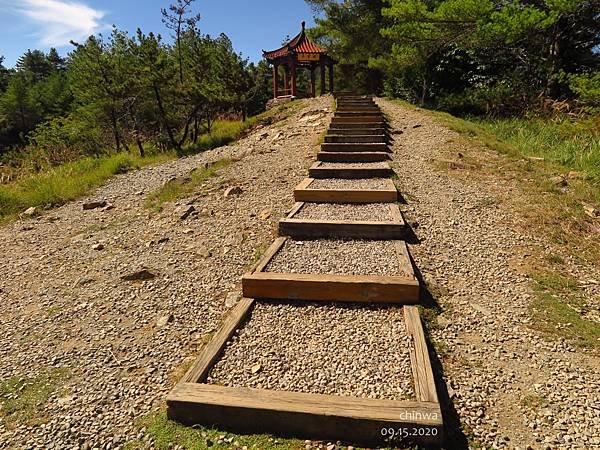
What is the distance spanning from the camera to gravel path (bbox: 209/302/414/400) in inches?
83.8

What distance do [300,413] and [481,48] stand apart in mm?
13037

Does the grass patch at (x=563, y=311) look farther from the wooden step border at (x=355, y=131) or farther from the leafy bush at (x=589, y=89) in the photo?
the leafy bush at (x=589, y=89)

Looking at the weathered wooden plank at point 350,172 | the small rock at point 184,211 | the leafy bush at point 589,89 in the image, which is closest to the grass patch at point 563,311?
the weathered wooden plank at point 350,172

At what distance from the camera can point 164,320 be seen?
2.91m

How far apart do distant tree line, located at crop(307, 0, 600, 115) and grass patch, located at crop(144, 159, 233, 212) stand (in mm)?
7065

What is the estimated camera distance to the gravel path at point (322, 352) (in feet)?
6.98

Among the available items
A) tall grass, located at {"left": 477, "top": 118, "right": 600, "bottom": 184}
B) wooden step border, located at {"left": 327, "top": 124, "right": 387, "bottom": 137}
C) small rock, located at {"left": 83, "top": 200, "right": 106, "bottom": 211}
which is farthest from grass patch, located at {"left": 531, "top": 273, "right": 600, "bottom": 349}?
small rock, located at {"left": 83, "top": 200, "right": 106, "bottom": 211}

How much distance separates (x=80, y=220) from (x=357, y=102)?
28.5 ft

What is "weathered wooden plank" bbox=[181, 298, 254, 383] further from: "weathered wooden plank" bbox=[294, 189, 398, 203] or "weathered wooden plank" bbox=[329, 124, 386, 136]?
"weathered wooden plank" bbox=[329, 124, 386, 136]

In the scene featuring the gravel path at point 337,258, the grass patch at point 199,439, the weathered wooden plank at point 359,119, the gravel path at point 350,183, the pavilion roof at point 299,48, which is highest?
the pavilion roof at point 299,48

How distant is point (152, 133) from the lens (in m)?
15.0

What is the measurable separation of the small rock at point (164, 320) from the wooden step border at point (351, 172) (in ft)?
12.3

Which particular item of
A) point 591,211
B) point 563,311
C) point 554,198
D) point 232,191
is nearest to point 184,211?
point 232,191

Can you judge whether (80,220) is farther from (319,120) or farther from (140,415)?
(319,120)
